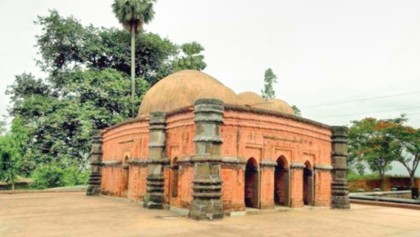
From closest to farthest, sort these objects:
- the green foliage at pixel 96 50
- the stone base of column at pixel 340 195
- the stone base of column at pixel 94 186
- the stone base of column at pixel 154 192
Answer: the stone base of column at pixel 154 192
the stone base of column at pixel 340 195
the stone base of column at pixel 94 186
the green foliage at pixel 96 50

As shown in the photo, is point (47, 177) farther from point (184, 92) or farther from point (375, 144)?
point (375, 144)

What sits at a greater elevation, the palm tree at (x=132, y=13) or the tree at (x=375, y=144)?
the palm tree at (x=132, y=13)

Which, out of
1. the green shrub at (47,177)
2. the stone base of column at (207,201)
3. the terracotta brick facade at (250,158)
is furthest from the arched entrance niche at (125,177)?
the green shrub at (47,177)

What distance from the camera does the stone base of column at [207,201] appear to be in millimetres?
10484

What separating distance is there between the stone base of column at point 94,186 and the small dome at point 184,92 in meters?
5.12

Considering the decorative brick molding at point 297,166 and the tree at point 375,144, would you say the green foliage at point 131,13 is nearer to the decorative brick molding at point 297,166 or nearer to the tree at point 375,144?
the tree at point 375,144

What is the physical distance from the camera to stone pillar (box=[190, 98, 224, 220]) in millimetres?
10609

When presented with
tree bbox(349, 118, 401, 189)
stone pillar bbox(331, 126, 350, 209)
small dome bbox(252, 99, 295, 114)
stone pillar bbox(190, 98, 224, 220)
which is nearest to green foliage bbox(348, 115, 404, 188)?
tree bbox(349, 118, 401, 189)

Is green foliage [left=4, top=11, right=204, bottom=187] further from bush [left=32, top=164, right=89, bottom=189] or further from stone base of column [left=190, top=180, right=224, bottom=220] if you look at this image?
stone base of column [left=190, top=180, right=224, bottom=220]

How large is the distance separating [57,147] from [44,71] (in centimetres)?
727

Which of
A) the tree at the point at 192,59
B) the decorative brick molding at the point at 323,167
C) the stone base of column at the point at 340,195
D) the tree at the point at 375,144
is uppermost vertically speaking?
the tree at the point at 192,59

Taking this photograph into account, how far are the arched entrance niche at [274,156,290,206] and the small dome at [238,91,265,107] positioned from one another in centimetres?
452

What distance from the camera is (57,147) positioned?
2620 cm

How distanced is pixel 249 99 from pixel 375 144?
63.6ft
